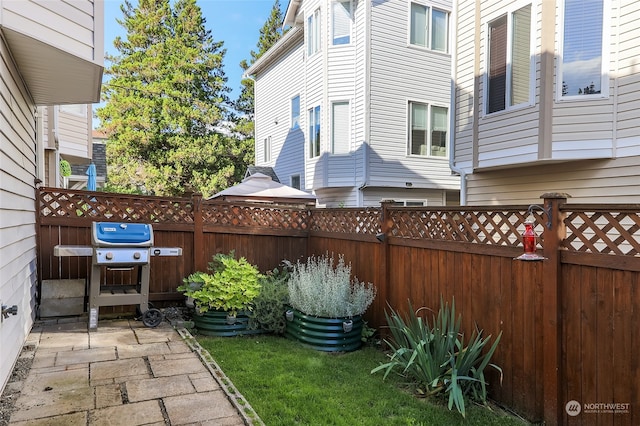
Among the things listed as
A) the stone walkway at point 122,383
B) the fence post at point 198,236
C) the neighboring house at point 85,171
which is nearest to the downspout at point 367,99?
the fence post at point 198,236

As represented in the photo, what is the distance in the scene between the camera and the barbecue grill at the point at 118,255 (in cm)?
463

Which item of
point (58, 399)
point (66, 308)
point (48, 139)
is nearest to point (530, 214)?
point (58, 399)

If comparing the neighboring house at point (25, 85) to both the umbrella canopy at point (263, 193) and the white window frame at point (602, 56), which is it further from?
the white window frame at point (602, 56)

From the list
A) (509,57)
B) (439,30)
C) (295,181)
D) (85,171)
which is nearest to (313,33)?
(439,30)

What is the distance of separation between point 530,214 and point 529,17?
4.32 metres

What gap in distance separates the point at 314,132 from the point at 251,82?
13447 millimetres

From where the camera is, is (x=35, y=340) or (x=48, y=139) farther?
(x=48, y=139)

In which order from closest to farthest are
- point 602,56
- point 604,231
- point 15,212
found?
point 604,231 → point 15,212 → point 602,56

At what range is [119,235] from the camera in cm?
474

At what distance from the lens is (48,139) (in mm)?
7137

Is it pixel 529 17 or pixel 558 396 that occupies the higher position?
pixel 529 17

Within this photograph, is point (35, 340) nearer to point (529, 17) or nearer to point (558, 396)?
point (558, 396)

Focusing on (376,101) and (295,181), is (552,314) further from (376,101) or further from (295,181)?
(295,181)

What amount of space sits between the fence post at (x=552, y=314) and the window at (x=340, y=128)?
25.0 ft
